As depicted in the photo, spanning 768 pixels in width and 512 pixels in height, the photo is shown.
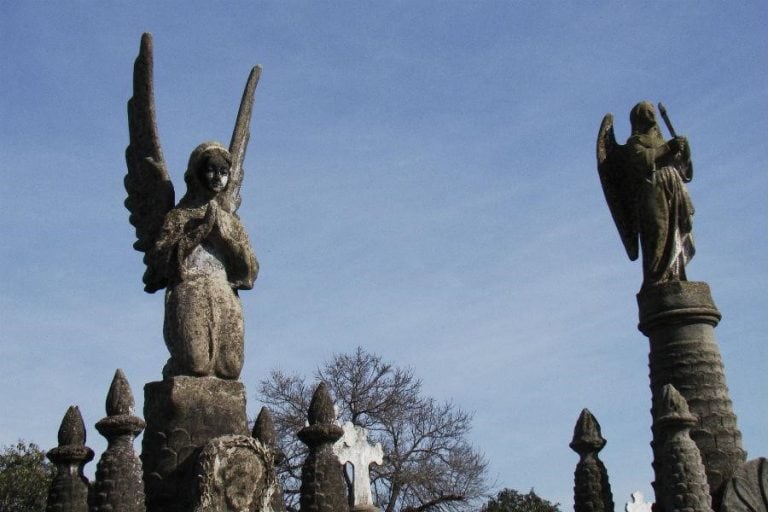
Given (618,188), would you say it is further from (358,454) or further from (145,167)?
(358,454)

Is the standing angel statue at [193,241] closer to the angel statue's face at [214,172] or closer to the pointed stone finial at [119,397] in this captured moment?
the angel statue's face at [214,172]

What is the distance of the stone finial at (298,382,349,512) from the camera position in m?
7.73

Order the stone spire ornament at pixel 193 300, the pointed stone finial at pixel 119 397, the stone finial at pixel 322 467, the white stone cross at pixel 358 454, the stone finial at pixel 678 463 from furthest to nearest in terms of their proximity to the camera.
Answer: the white stone cross at pixel 358 454
the stone finial at pixel 678 463
the stone finial at pixel 322 467
the stone spire ornament at pixel 193 300
the pointed stone finial at pixel 119 397

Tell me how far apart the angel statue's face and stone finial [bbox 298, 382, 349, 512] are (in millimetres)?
1828

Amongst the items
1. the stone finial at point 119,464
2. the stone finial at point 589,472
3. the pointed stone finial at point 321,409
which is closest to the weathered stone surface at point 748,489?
the stone finial at point 589,472

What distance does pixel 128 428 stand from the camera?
6.78 metres

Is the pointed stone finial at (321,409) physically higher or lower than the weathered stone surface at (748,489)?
higher

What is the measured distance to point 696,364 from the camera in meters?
10.0

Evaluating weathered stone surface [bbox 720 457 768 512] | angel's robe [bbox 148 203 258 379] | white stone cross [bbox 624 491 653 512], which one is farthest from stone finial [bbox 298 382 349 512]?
white stone cross [bbox 624 491 653 512]

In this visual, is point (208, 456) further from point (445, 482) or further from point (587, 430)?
point (445, 482)

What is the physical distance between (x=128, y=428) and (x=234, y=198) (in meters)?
2.42

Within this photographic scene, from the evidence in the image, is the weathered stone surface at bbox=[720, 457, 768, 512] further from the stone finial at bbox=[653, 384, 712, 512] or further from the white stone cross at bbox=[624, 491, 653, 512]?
the white stone cross at bbox=[624, 491, 653, 512]

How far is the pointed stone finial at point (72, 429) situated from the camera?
7.76 metres

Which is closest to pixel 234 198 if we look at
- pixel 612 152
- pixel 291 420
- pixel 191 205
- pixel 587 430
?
pixel 191 205
